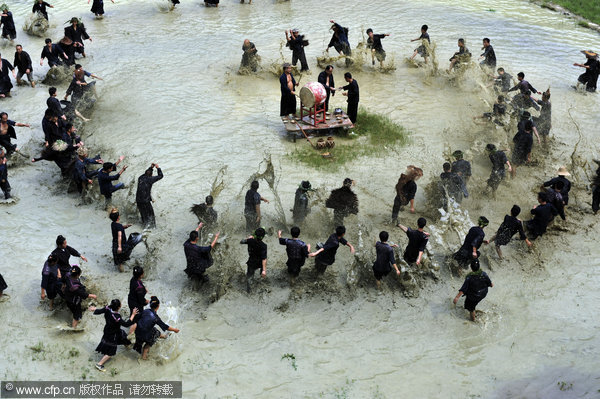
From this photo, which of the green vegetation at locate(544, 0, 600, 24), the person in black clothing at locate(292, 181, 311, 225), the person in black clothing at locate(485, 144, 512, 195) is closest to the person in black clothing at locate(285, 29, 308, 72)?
the person in black clothing at locate(485, 144, 512, 195)

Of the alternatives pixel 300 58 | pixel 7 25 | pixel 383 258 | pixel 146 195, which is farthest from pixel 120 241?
pixel 7 25

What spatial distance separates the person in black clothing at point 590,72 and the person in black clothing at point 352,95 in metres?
7.24

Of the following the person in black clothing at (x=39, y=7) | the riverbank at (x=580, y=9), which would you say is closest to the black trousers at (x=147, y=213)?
the person in black clothing at (x=39, y=7)

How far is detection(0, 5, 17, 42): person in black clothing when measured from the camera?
19.0 metres

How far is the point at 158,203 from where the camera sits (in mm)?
12062

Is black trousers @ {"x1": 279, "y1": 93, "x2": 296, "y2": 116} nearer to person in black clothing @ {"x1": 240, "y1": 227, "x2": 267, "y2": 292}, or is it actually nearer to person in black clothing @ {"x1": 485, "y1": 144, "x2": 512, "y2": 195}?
person in black clothing @ {"x1": 485, "y1": 144, "x2": 512, "y2": 195}

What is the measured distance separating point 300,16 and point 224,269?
1473 cm

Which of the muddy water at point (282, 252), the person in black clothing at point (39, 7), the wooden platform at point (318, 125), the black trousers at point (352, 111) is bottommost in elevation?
the muddy water at point (282, 252)

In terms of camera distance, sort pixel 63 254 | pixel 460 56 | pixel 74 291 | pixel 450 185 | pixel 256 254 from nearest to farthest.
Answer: pixel 74 291, pixel 63 254, pixel 256 254, pixel 450 185, pixel 460 56

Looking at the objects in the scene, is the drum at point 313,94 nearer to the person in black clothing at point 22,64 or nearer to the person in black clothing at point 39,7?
the person in black clothing at point 22,64

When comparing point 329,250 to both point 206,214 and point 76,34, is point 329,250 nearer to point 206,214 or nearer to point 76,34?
point 206,214

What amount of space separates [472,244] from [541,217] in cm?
181

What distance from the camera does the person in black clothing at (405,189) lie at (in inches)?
443

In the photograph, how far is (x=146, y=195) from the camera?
1094 centimetres
